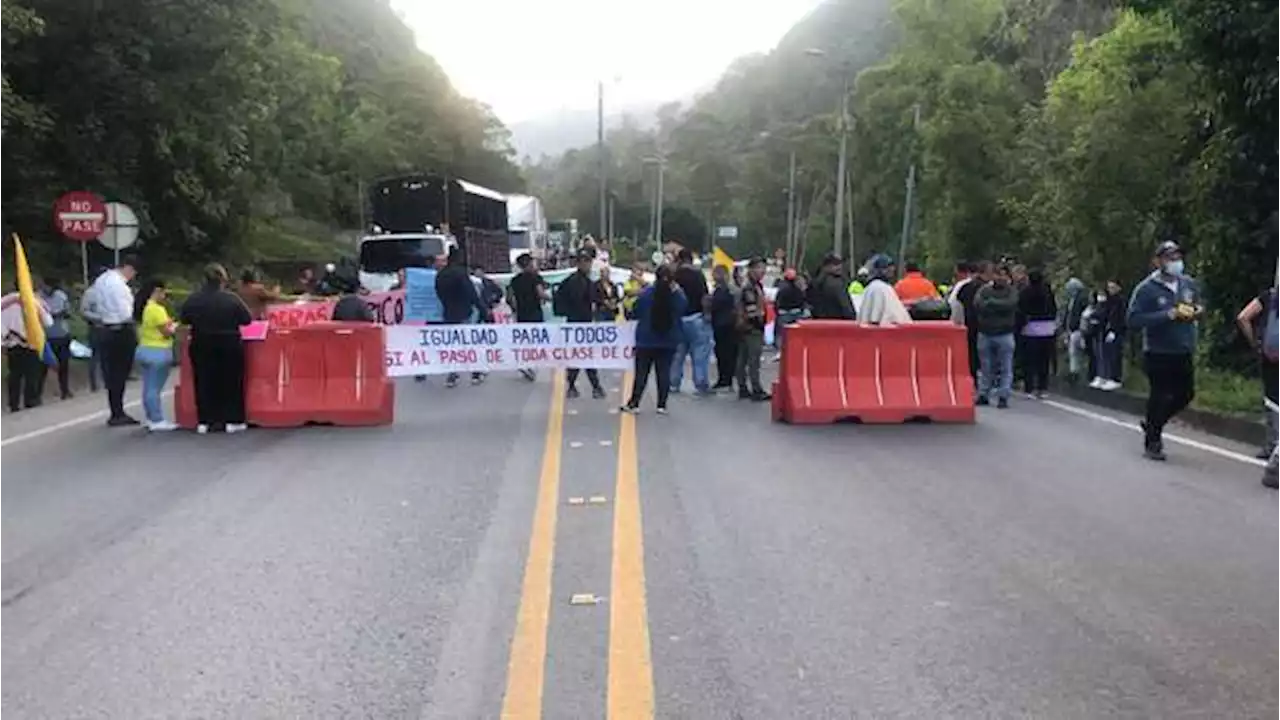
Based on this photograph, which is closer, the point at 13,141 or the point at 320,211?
the point at 13,141

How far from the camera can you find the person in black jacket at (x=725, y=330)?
58.4 ft

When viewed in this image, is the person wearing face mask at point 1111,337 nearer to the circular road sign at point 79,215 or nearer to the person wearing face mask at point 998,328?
the person wearing face mask at point 998,328

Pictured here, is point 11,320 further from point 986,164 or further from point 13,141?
point 986,164

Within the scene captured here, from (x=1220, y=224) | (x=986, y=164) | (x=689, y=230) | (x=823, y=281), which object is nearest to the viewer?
(x=823, y=281)

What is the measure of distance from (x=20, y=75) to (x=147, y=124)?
102 inches

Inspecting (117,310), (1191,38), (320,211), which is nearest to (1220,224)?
(1191,38)

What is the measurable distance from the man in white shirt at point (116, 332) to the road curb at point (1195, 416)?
419 inches

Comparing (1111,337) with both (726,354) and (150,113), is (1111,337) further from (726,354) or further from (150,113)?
(150,113)

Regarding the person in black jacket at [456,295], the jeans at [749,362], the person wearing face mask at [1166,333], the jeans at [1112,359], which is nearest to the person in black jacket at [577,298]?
the person in black jacket at [456,295]

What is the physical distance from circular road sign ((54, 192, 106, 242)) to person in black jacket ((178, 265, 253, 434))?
10165mm

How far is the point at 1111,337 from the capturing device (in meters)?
19.4

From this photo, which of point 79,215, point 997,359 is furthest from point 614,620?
point 79,215

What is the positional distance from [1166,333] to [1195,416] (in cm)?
396

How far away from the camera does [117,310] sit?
15.0 metres
